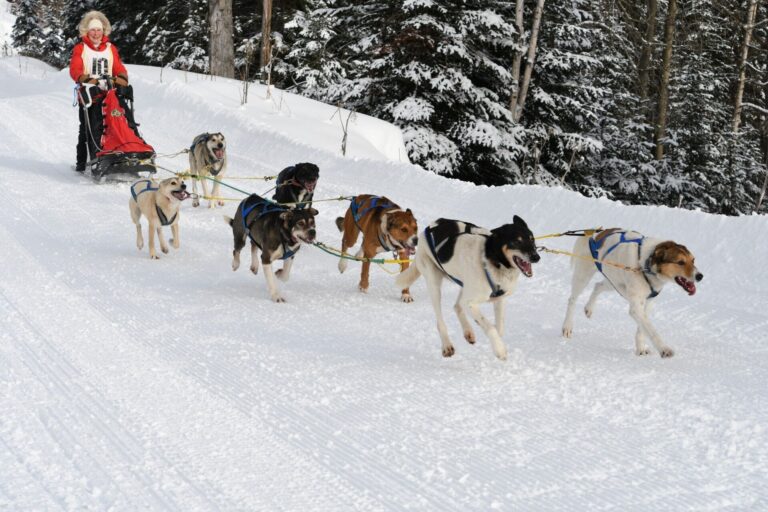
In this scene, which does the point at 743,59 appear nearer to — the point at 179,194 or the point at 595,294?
the point at 595,294

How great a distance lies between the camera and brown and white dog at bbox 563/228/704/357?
186 inches

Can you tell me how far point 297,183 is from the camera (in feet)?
26.2

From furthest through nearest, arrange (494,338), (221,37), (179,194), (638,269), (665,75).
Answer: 1. (665,75)
2. (221,37)
3. (179,194)
4. (638,269)
5. (494,338)

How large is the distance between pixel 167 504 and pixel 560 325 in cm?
376

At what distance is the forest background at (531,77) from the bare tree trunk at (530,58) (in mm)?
38

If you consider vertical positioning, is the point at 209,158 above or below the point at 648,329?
above

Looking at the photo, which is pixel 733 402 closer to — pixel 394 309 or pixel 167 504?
pixel 394 309

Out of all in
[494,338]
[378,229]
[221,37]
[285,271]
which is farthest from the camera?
[221,37]

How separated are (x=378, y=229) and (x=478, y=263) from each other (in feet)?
6.26

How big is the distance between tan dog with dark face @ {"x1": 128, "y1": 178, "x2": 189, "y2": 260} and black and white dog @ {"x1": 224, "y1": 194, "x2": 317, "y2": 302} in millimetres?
841

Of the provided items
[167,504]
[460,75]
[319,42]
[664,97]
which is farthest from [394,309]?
[664,97]

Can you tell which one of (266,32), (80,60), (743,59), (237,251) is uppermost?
(743,59)

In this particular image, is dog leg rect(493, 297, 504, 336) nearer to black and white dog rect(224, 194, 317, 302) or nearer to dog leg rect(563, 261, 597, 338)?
dog leg rect(563, 261, 597, 338)

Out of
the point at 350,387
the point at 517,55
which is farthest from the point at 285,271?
the point at 517,55
